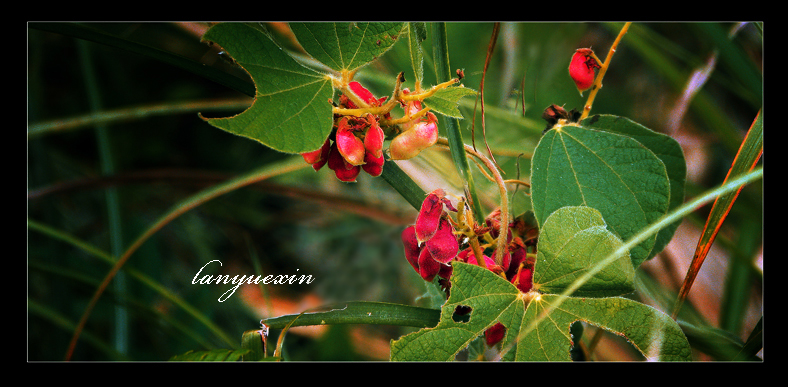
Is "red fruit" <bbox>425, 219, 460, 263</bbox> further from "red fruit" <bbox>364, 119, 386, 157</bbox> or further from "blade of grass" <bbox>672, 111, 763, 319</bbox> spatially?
"blade of grass" <bbox>672, 111, 763, 319</bbox>

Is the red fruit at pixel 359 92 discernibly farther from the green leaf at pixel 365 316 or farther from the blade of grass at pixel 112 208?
the blade of grass at pixel 112 208

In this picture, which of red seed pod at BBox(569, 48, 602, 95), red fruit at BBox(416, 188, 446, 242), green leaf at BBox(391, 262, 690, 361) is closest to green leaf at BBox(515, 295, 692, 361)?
green leaf at BBox(391, 262, 690, 361)

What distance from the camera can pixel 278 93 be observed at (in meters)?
0.36

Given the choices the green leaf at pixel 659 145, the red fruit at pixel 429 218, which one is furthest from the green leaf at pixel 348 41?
the green leaf at pixel 659 145

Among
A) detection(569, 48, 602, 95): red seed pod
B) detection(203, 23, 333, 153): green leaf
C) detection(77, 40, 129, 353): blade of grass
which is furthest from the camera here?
detection(77, 40, 129, 353): blade of grass

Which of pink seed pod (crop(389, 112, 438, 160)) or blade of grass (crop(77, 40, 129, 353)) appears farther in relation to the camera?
blade of grass (crop(77, 40, 129, 353))

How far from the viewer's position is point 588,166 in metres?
0.43

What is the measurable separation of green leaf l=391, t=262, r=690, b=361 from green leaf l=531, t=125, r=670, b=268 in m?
0.05

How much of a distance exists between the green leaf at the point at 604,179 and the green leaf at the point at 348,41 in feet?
0.57

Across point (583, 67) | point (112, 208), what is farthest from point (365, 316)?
point (112, 208)

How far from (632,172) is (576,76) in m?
0.11

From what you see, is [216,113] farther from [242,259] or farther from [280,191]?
[242,259]

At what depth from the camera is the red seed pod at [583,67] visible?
44 cm

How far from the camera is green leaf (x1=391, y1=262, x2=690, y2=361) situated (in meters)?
0.38
